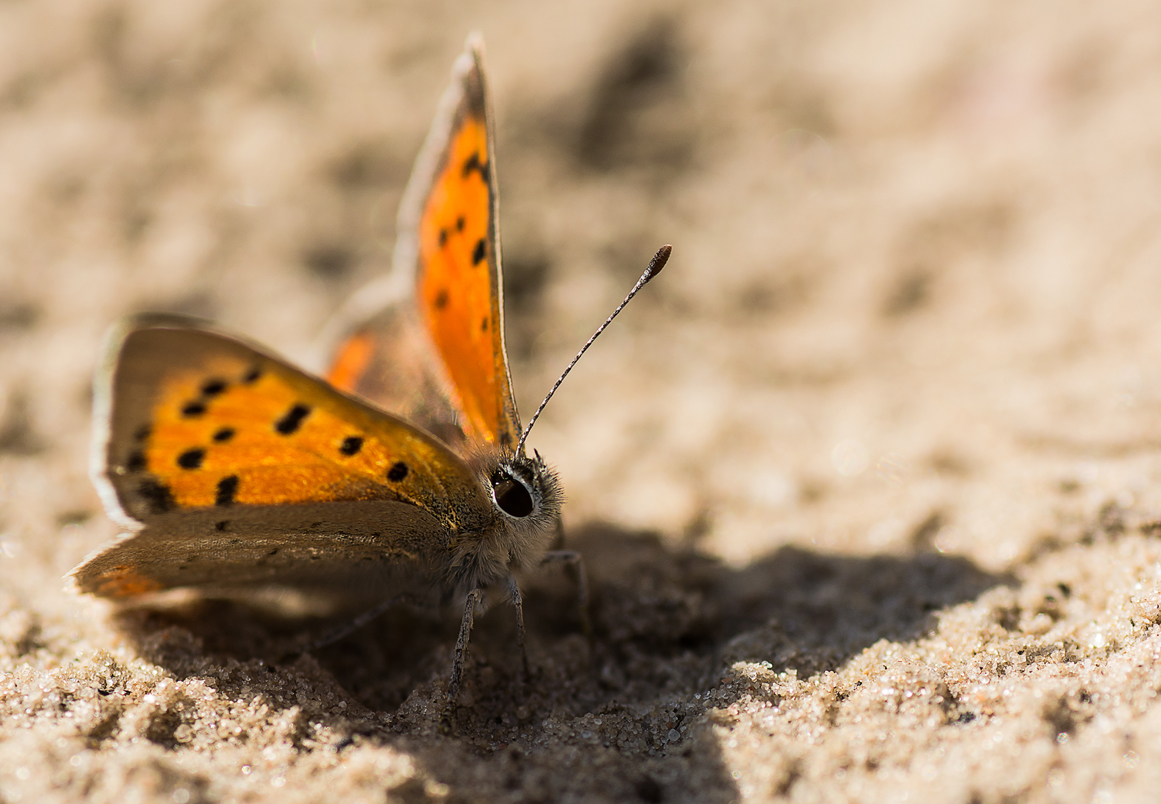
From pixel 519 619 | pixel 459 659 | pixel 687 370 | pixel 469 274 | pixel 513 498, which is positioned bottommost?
pixel 459 659

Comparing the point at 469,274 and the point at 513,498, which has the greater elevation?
the point at 469,274

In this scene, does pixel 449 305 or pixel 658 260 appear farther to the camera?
pixel 449 305

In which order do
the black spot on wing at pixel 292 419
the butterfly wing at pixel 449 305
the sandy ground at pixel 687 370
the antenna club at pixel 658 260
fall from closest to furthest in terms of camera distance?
the sandy ground at pixel 687 370
the black spot on wing at pixel 292 419
the antenna club at pixel 658 260
the butterfly wing at pixel 449 305

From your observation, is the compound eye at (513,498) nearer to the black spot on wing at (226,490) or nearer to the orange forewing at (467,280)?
the orange forewing at (467,280)

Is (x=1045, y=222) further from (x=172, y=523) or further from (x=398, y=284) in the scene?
(x=172, y=523)

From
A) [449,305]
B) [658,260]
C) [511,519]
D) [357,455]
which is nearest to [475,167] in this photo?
[449,305]

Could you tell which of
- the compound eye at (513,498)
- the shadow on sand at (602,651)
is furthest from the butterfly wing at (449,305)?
the shadow on sand at (602,651)

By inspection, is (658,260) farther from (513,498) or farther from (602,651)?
(602,651)

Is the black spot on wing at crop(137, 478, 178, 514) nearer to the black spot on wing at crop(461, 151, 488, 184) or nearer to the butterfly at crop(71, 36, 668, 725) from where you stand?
the butterfly at crop(71, 36, 668, 725)
